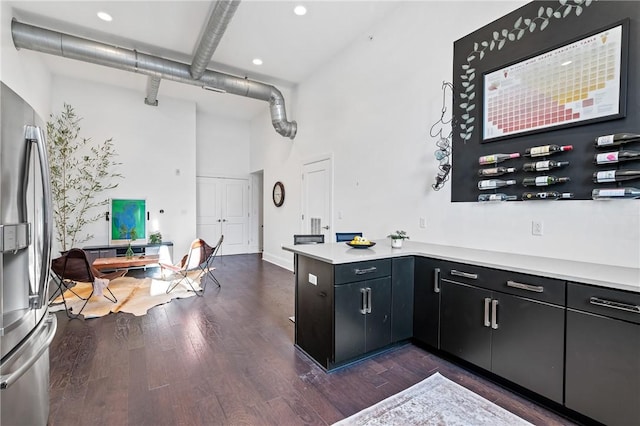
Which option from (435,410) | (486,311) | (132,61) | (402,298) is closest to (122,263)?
(132,61)

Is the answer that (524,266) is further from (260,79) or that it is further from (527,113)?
(260,79)

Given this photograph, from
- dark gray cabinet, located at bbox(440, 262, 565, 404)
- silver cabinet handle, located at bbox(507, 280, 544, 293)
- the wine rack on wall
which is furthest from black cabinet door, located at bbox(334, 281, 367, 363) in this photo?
the wine rack on wall

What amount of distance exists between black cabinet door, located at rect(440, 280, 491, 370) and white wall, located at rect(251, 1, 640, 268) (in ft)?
2.46

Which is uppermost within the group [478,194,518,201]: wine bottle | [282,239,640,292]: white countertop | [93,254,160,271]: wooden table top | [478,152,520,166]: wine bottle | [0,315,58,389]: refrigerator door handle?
[478,152,520,166]: wine bottle

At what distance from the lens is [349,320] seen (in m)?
2.35

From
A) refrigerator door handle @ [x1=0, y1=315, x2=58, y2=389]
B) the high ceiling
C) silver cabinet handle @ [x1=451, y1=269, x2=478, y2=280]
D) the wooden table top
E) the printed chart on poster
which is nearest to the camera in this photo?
refrigerator door handle @ [x1=0, y1=315, x2=58, y2=389]

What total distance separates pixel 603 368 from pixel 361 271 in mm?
1527

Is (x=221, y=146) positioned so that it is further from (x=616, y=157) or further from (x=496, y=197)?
(x=616, y=157)

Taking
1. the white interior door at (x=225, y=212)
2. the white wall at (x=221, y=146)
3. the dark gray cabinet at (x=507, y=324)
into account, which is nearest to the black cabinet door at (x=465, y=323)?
the dark gray cabinet at (x=507, y=324)

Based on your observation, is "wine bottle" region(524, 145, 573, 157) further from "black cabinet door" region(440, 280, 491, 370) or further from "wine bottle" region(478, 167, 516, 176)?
"black cabinet door" region(440, 280, 491, 370)

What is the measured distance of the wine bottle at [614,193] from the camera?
1.97 meters

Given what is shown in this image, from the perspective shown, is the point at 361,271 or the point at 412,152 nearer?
the point at 361,271

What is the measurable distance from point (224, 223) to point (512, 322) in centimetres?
731

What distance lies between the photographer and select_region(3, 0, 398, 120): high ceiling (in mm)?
3678
